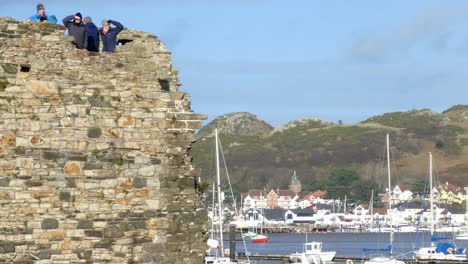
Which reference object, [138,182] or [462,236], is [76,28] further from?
[462,236]

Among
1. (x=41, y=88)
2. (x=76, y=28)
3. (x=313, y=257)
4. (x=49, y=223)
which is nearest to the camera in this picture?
(x=49, y=223)

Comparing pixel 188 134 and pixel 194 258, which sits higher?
pixel 188 134

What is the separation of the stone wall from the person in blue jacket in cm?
11

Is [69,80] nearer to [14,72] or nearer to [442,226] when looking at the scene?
[14,72]

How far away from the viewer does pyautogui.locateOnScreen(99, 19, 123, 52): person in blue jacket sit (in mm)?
15414

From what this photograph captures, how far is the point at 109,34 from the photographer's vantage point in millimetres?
15430

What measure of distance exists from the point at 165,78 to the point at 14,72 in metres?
2.10

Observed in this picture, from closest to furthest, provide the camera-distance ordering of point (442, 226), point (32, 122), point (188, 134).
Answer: point (32, 122) < point (188, 134) < point (442, 226)

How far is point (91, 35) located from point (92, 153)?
1700mm

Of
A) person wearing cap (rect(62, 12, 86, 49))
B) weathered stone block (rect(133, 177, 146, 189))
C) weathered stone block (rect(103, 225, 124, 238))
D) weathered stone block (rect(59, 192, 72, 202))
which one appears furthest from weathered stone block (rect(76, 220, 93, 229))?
person wearing cap (rect(62, 12, 86, 49))

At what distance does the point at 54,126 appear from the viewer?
1453 centimetres

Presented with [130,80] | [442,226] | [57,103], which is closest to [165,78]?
[130,80]

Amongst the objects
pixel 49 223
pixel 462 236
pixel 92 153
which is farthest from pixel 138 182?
pixel 462 236

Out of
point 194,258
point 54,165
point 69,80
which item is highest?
point 69,80
